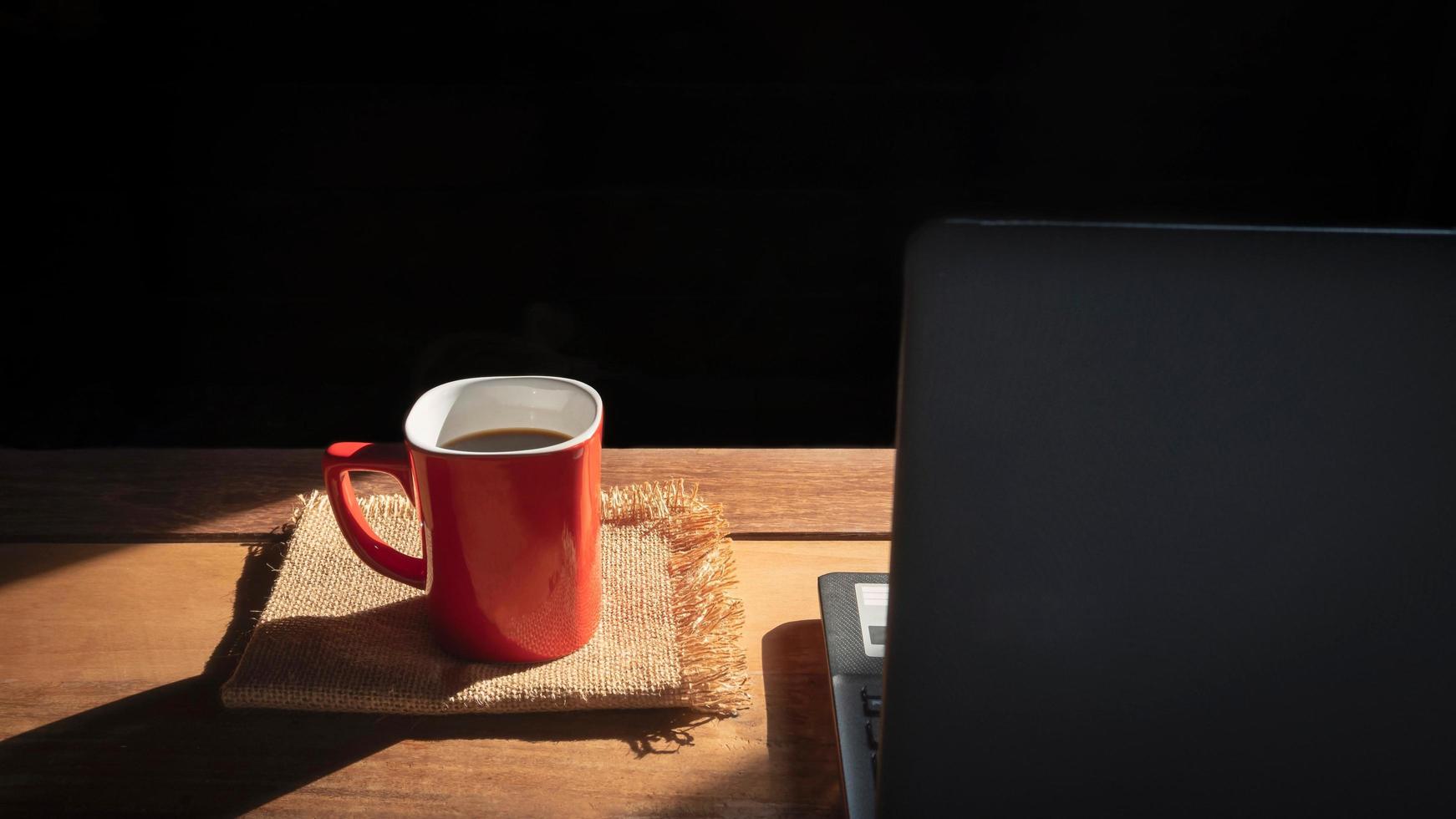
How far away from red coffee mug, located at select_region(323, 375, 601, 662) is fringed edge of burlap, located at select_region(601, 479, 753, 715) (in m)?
0.06

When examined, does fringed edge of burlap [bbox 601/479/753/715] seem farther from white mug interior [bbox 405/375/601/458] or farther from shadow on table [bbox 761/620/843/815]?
white mug interior [bbox 405/375/601/458]

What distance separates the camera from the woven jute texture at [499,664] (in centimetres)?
50

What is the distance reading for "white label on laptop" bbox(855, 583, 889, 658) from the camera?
1.74ft

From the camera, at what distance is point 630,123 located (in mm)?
1993

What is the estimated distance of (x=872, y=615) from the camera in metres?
0.55

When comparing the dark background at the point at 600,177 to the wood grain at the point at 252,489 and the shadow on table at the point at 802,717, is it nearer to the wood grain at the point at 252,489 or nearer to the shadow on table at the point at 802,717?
the wood grain at the point at 252,489

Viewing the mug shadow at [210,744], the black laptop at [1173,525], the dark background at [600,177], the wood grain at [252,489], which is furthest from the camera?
the dark background at [600,177]

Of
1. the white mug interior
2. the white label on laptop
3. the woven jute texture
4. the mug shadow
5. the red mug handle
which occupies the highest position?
the white mug interior

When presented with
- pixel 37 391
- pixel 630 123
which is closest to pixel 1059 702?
pixel 630 123

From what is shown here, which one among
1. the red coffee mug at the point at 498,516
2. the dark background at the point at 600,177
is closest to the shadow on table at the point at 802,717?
the red coffee mug at the point at 498,516

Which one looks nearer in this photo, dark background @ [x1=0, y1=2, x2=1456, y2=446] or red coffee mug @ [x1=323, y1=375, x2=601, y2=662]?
red coffee mug @ [x1=323, y1=375, x2=601, y2=662]

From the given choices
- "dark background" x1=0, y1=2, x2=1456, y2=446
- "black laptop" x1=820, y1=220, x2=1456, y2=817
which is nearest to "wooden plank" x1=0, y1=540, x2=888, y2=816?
"black laptop" x1=820, y1=220, x2=1456, y2=817

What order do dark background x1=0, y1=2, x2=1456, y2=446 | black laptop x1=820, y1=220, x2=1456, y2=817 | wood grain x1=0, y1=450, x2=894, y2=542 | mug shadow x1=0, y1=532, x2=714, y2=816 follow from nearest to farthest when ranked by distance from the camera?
black laptop x1=820, y1=220, x2=1456, y2=817 < mug shadow x1=0, y1=532, x2=714, y2=816 < wood grain x1=0, y1=450, x2=894, y2=542 < dark background x1=0, y1=2, x2=1456, y2=446

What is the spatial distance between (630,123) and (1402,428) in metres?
1.83
